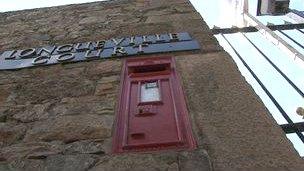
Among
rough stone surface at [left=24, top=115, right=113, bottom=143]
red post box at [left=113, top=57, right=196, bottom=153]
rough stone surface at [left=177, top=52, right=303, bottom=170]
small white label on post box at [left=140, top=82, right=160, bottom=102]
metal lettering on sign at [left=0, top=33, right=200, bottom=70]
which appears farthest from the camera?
metal lettering on sign at [left=0, top=33, right=200, bottom=70]

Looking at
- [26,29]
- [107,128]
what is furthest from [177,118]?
[26,29]

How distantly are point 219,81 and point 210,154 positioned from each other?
78 cm

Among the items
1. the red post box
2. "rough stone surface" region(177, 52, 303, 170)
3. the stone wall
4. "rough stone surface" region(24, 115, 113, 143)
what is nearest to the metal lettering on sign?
the stone wall

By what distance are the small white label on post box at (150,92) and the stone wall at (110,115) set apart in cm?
18

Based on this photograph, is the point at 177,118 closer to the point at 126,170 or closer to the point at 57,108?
the point at 126,170

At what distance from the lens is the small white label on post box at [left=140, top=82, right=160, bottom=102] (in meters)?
2.64

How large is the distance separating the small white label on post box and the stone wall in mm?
178

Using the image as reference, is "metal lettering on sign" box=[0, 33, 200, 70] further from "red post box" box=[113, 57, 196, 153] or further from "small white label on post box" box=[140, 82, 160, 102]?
"small white label on post box" box=[140, 82, 160, 102]

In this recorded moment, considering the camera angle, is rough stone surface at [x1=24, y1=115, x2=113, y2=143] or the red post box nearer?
the red post box

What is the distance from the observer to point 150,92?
8.99 feet

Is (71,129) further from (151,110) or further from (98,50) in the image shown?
(98,50)

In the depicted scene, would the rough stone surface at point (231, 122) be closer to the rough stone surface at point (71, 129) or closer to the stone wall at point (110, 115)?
the stone wall at point (110, 115)

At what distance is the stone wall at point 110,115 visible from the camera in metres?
1.98

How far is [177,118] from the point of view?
91.9 inches
